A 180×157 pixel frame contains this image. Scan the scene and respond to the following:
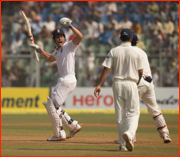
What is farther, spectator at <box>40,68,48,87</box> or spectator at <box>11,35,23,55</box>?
spectator at <box>11,35,23,55</box>

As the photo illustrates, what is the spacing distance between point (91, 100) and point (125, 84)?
1221 centimetres

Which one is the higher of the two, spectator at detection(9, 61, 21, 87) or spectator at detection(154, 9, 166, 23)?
Answer: spectator at detection(154, 9, 166, 23)

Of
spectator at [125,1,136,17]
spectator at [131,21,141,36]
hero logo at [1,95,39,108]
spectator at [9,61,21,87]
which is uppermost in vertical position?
spectator at [125,1,136,17]

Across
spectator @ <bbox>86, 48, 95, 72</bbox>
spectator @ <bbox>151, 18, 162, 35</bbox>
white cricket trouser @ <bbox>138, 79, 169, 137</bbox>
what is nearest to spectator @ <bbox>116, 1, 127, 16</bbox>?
spectator @ <bbox>151, 18, 162, 35</bbox>

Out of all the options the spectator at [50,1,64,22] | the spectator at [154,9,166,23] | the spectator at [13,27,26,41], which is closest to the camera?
the spectator at [13,27,26,41]

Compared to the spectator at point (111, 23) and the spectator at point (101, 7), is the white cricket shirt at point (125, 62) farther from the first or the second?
the spectator at point (101, 7)

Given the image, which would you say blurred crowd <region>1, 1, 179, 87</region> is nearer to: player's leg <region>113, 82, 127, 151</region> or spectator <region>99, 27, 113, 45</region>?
spectator <region>99, 27, 113, 45</region>

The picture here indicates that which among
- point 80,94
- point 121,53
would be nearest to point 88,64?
point 80,94

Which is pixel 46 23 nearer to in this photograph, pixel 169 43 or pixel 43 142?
pixel 169 43

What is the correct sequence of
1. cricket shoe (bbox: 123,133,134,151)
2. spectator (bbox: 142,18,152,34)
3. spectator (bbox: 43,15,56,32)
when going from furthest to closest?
spectator (bbox: 142,18,152,34), spectator (bbox: 43,15,56,32), cricket shoe (bbox: 123,133,134,151)

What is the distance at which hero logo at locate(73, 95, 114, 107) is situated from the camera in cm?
1894

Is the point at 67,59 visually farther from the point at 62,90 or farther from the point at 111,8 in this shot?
the point at 111,8

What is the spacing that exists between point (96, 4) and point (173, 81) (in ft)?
25.0

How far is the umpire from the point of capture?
679 cm
